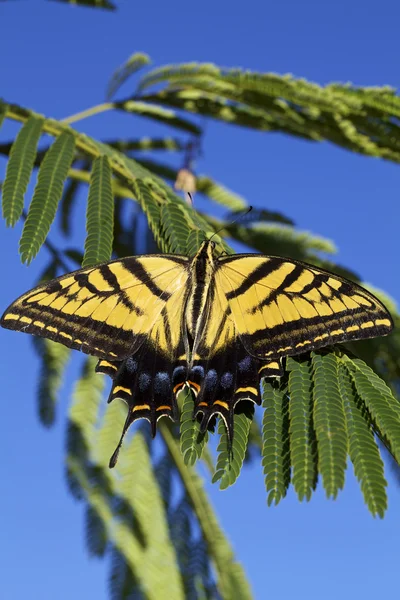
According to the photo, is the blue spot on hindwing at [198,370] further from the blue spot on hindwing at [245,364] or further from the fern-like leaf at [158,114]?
the fern-like leaf at [158,114]

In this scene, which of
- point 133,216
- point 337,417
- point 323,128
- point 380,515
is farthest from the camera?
point 133,216

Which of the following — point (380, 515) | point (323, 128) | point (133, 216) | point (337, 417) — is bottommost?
point (380, 515)

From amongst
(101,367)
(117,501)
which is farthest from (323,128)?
(117,501)

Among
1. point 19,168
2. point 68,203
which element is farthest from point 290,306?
point 68,203

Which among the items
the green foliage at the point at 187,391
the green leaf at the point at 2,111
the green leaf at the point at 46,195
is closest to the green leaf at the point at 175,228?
the green foliage at the point at 187,391

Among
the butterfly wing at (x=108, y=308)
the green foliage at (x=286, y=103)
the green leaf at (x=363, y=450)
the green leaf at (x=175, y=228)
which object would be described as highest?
the green foliage at (x=286, y=103)

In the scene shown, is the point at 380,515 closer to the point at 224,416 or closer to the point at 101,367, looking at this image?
the point at 224,416
